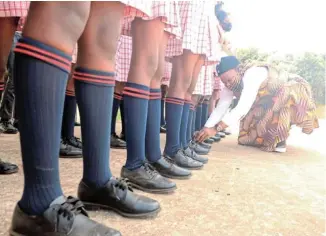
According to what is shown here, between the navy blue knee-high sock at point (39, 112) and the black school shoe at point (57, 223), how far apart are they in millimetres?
15

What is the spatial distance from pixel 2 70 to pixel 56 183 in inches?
33.0

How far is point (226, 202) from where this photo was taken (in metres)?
1.13

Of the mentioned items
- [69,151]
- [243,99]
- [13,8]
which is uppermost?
[13,8]

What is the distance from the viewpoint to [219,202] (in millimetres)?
1128

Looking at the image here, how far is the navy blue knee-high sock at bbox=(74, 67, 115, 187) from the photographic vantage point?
830mm

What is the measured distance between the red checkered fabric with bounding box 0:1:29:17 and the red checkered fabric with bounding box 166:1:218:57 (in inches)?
30.3

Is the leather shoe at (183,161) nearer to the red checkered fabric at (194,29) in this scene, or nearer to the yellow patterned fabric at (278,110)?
the red checkered fabric at (194,29)

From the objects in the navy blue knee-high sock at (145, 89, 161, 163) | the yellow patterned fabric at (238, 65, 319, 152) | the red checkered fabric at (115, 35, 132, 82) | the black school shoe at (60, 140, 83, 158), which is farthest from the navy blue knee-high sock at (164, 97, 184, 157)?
the yellow patterned fabric at (238, 65, 319, 152)

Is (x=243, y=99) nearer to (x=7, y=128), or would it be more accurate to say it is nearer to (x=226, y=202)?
(x=226, y=202)

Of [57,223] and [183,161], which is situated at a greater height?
[57,223]

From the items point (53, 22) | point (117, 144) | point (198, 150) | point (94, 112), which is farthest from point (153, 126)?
point (198, 150)

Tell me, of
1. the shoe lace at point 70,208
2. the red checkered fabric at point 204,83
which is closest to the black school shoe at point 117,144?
the red checkered fabric at point 204,83

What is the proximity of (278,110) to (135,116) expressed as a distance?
2.04 m

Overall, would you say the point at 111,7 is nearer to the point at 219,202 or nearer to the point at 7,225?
the point at 7,225
